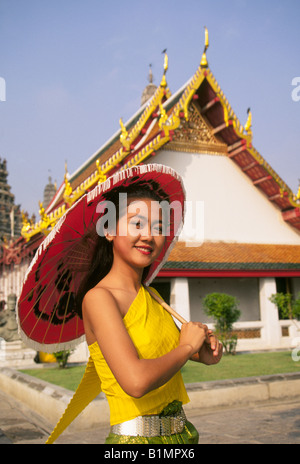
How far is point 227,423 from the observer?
5094 mm

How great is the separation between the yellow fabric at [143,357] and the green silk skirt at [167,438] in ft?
0.08

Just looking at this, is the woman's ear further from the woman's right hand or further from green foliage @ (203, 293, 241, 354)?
green foliage @ (203, 293, 241, 354)

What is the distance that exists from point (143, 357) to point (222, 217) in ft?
40.9

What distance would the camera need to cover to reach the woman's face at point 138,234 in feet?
5.45

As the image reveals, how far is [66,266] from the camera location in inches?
73.7

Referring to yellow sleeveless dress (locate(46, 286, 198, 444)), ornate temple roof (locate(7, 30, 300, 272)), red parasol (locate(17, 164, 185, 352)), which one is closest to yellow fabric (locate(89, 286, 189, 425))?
yellow sleeveless dress (locate(46, 286, 198, 444))

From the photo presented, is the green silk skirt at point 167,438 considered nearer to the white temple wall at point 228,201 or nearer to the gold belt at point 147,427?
the gold belt at point 147,427

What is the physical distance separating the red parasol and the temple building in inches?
391

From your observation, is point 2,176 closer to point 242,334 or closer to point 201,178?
point 201,178

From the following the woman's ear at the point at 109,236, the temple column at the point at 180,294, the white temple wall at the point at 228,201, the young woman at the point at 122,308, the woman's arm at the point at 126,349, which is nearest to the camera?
the woman's arm at the point at 126,349

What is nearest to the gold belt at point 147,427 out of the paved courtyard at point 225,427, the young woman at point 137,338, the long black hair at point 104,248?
the young woman at point 137,338

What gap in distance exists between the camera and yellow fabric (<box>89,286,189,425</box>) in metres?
1.47

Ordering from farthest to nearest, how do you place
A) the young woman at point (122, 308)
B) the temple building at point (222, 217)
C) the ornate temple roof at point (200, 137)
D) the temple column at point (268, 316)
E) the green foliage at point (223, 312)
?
the temple column at point (268, 316)
the temple building at point (222, 217)
the ornate temple roof at point (200, 137)
the green foliage at point (223, 312)
the young woman at point (122, 308)

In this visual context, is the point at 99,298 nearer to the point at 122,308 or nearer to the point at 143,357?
the point at 122,308
